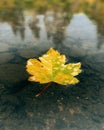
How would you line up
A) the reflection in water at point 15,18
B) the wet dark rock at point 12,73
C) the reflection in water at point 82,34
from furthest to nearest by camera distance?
the reflection in water at point 15,18 → the reflection in water at point 82,34 → the wet dark rock at point 12,73

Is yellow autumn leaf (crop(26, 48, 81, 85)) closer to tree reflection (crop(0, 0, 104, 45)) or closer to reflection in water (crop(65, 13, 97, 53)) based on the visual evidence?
reflection in water (crop(65, 13, 97, 53))

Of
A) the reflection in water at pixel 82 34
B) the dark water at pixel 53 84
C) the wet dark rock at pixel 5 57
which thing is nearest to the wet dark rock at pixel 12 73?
the dark water at pixel 53 84

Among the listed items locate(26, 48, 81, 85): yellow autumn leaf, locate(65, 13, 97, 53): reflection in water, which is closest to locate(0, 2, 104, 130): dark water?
locate(65, 13, 97, 53): reflection in water

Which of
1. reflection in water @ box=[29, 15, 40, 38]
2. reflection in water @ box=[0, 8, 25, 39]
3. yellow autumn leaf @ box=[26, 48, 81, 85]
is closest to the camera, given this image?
yellow autumn leaf @ box=[26, 48, 81, 85]

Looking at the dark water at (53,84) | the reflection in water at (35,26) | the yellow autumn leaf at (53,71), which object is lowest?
the dark water at (53,84)

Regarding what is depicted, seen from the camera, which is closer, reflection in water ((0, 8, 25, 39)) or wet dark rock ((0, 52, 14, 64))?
wet dark rock ((0, 52, 14, 64))

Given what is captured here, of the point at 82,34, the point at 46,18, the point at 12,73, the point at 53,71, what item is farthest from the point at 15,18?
the point at 53,71

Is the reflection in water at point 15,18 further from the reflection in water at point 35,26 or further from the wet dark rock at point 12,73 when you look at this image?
the wet dark rock at point 12,73

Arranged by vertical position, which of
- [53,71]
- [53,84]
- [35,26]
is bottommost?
[53,84]

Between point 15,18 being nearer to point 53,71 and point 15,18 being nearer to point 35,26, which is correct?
point 35,26
